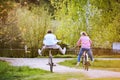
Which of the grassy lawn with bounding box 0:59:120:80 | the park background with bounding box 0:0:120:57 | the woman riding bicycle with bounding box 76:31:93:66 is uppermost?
the park background with bounding box 0:0:120:57

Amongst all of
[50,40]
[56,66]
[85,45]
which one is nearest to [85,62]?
[85,45]

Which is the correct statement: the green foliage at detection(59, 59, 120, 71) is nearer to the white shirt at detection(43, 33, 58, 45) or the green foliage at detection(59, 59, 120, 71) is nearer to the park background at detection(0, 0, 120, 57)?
the park background at detection(0, 0, 120, 57)


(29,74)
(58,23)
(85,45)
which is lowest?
(29,74)

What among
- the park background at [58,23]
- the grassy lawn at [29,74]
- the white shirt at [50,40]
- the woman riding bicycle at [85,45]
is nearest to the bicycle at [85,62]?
the woman riding bicycle at [85,45]

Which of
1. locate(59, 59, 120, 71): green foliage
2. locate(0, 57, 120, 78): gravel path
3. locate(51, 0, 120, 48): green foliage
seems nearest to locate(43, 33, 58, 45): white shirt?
locate(0, 57, 120, 78): gravel path

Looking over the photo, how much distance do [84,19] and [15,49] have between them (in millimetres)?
1329

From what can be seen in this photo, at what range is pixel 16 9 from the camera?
250 inches

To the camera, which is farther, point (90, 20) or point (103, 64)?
point (90, 20)

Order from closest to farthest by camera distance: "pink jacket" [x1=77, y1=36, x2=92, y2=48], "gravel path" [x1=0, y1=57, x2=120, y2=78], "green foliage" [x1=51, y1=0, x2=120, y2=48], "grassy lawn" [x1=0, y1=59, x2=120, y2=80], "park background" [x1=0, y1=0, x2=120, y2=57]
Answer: "grassy lawn" [x1=0, y1=59, x2=120, y2=80] < "gravel path" [x1=0, y1=57, x2=120, y2=78] < "pink jacket" [x1=77, y1=36, x2=92, y2=48] < "park background" [x1=0, y1=0, x2=120, y2=57] < "green foliage" [x1=51, y1=0, x2=120, y2=48]

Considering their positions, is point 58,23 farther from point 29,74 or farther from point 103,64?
point 29,74

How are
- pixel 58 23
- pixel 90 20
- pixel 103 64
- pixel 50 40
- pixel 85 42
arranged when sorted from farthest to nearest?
pixel 58 23 → pixel 90 20 → pixel 103 64 → pixel 85 42 → pixel 50 40

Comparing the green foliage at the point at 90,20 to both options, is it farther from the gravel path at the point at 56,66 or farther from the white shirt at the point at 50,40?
the white shirt at the point at 50,40

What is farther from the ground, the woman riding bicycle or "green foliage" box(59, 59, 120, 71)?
the woman riding bicycle

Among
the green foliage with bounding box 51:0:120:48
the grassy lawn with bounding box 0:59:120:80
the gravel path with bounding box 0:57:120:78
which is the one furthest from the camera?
the green foliage with bounding box 51:0:120:48
